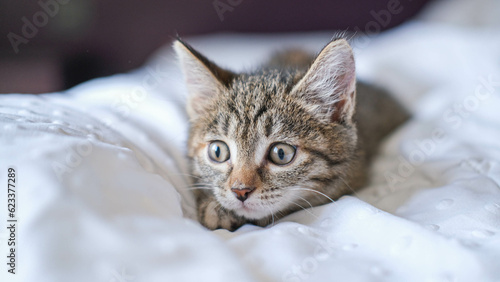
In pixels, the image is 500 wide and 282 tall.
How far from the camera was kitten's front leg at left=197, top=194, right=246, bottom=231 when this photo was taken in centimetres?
115

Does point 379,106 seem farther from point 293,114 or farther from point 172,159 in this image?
point 172,159

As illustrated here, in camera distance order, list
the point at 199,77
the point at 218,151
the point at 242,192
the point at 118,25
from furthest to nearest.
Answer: the point at 118,25
the point at 199,77
the point at 218,151
the point at 242,192

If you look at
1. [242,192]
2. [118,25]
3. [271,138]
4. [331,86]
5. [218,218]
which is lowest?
[218,218]

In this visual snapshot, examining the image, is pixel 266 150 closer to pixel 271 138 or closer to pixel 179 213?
pixel 271 138

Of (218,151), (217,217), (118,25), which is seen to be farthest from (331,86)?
(118,25)

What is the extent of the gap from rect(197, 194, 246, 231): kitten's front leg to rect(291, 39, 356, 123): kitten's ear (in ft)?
1.53

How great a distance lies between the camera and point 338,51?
1.21m

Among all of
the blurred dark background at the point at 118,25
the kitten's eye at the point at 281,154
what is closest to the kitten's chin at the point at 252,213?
the kitten's eye at the point at 281,154

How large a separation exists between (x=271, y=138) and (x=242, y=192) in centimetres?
21

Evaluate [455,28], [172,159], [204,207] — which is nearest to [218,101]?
[172,159]

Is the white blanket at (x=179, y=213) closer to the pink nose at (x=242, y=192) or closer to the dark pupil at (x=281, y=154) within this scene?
the pink nose at (x=242, y=192)

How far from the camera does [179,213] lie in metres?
0.98

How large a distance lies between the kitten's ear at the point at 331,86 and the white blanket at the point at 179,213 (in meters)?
0.34

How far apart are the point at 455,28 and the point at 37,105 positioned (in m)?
2.44
